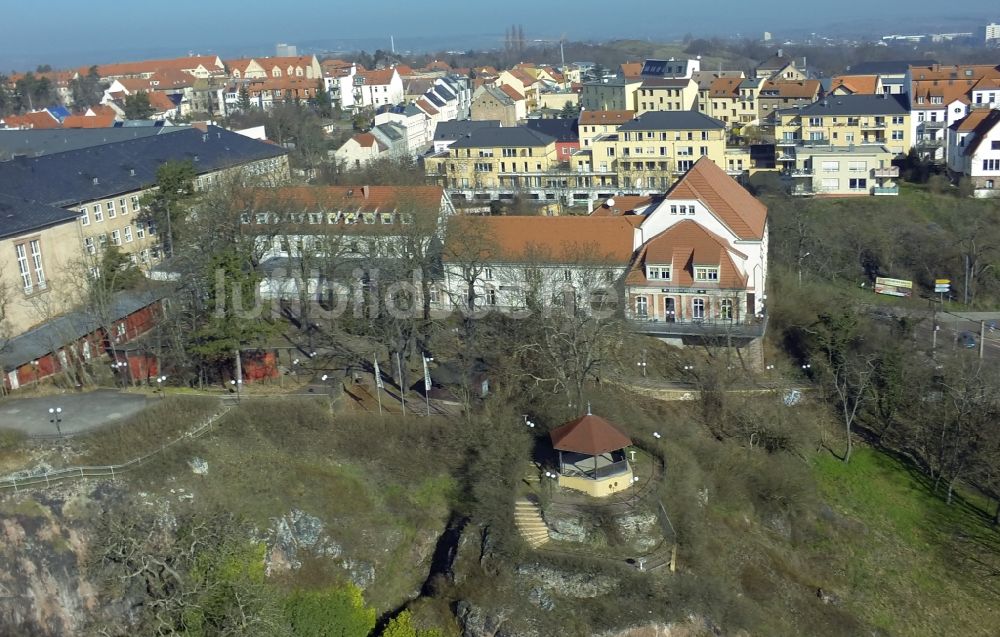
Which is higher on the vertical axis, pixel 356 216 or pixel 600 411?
pixel 356 216

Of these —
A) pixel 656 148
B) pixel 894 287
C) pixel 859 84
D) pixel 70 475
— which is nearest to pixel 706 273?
pixel 894 287

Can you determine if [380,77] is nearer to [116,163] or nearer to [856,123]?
[856,123]

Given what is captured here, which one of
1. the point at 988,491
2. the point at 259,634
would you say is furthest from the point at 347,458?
the point at 988,491

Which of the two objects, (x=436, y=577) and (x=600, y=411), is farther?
(x=600, y=411)

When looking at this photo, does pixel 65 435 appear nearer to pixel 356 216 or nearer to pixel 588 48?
pixel 356 216

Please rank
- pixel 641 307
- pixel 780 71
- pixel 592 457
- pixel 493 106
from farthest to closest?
pixel 780 71 → pixel 493 106 → pixel 641 307 → pixel 592 457

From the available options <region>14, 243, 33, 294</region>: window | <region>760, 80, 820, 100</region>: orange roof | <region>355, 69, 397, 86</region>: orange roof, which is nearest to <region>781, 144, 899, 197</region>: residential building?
<region>760, 80, 820, 100</region>: orange roof

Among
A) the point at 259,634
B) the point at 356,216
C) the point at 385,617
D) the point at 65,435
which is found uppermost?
the point at 356,216
